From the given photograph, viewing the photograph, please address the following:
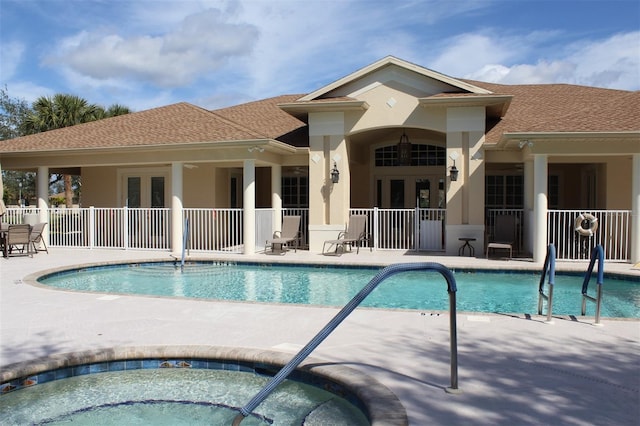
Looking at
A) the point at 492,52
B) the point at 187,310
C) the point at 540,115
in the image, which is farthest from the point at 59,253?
the point at 492,52

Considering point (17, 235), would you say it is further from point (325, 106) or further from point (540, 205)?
point (540, 205)

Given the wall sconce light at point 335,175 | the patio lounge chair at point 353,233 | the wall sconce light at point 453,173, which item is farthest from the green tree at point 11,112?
→ the wall sconce light at point 453,173

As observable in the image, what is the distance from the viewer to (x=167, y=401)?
5.14 meters

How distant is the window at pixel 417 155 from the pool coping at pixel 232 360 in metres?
15.9

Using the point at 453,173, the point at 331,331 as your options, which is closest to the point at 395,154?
the point at 453,173

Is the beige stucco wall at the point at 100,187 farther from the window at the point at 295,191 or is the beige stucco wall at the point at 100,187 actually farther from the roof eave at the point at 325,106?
the roof eave at the point at 325,106

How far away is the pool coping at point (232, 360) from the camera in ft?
14.6

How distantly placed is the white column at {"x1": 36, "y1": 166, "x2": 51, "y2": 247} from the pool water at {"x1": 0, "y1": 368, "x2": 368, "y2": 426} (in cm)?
1414

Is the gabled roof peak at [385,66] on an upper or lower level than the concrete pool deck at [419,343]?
upper

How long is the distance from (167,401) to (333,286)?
7214 millimetres

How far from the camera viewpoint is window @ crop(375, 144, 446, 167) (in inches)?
814

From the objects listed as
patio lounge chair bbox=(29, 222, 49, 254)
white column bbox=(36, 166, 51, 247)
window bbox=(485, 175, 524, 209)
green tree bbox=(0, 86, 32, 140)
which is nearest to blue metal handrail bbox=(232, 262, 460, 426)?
patio lounge chair bbox=(29, 222, 49, 254)

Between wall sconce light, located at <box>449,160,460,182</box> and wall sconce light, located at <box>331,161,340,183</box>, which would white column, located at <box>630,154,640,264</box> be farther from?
wall sconce light, located at <box>331,161,340,183</box>

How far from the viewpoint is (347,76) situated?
1667cm
